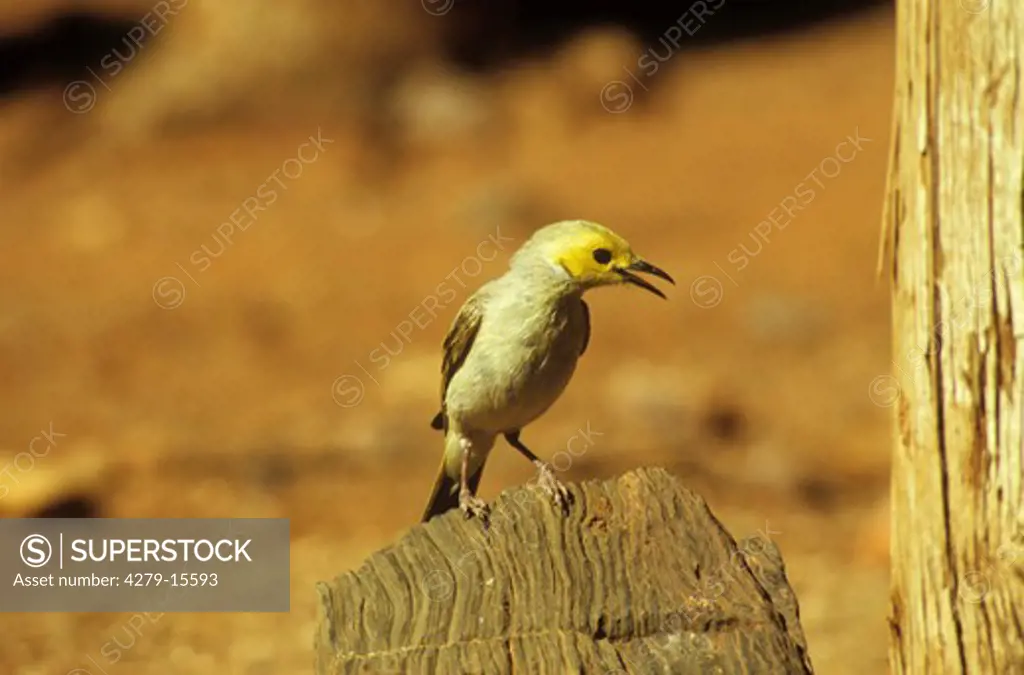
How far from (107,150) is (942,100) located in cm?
1427

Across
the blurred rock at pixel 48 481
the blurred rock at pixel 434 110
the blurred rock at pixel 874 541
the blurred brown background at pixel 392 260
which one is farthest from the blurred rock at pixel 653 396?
the blurred rock at pixel 434 110

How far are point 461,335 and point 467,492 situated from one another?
53 centimetres

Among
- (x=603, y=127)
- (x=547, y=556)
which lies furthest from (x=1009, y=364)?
(x=603, y=127)

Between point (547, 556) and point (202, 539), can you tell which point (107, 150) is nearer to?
point (202, 539)

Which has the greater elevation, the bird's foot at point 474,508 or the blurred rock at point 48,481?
the blurred rock at point 48,481

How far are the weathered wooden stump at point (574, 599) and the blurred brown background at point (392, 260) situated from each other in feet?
9.76

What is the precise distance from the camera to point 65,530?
782 centimetres

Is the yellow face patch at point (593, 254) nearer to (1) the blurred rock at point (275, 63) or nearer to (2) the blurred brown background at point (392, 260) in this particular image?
(2) the blurred brown background at point (392, 260)

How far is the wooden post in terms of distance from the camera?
128 inches

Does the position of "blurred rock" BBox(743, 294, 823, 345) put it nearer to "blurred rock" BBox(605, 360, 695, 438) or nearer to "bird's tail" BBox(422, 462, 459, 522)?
"blurred rock" BBox(605, 360, 695, 438)

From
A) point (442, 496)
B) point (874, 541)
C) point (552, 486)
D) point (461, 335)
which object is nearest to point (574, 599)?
point (552, 486)

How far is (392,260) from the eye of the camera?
13547 millimetres

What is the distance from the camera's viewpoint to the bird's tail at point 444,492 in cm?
547

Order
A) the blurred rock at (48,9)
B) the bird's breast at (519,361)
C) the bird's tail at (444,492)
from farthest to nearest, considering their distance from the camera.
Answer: the blurred rock at (48,9) < the bird's tail at (444,492) < the bird's breast at (519,361)
